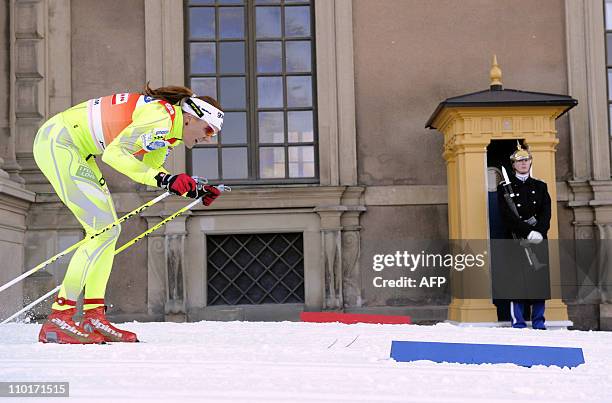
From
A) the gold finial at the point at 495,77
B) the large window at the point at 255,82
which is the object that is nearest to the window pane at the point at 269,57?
the large window at the point at 255,82

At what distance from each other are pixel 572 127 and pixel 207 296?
4305 millimetres

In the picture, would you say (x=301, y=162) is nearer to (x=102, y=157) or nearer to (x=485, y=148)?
(x=485, y=148)

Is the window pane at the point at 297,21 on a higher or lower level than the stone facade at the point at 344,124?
higher

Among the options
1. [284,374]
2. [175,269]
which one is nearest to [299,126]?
[175,269]

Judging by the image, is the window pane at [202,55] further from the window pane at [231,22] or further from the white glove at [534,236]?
the white glove at [534,236]

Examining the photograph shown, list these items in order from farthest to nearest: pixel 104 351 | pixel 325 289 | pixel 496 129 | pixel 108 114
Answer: pixel 325 289 < pixel 496 129 < pixel 108 114 < pixel 104 351

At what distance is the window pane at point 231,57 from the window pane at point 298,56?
0.52 meters

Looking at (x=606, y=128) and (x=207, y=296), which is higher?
(x=606, y=128)

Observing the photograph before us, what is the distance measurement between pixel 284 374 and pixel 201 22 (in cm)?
669

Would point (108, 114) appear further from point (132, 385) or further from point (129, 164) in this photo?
point (132, 385)

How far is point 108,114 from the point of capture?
5.00 m

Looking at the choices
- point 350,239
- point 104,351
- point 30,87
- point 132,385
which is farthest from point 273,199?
point 132,385

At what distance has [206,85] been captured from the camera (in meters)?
9.55

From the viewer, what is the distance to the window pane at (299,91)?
9570 mm
